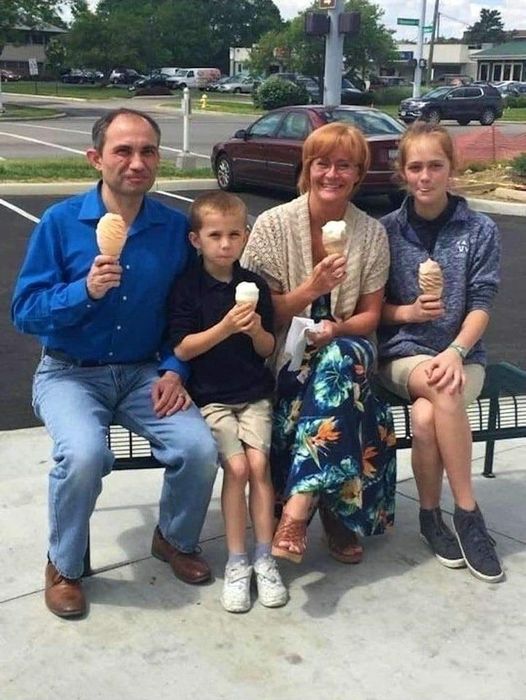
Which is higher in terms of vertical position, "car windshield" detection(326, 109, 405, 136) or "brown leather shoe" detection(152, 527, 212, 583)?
"car windshield" detection(326, 109, 405, 136)

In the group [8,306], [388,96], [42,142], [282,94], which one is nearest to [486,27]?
[388,96]

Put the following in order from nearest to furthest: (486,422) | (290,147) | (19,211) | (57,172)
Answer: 1. (486,422)
2. (19,211)
3. (290,147)
4. (57,172)

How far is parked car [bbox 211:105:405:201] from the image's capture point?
41.5 feet

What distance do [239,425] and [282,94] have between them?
35353 millimetres

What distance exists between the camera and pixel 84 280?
9.68ft

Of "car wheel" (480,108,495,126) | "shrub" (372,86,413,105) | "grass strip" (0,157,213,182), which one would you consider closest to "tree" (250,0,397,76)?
"shrub" (372,86,413,105)

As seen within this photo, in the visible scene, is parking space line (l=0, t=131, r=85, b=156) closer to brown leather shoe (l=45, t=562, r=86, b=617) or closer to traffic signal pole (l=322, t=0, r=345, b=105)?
traffic signal pole (l=322, t=0, r=345, b=105)

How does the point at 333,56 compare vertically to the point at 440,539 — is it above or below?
above

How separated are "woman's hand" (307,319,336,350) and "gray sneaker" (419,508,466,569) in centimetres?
82

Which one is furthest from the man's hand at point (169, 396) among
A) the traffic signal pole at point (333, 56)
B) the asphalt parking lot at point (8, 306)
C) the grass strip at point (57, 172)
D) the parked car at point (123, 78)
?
the parked car at point (123, 78)

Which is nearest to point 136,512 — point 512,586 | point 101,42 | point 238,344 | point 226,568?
point 226,568

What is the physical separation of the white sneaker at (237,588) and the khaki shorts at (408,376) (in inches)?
36.6

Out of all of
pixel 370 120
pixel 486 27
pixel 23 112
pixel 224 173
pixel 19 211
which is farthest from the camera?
pixel 486 27

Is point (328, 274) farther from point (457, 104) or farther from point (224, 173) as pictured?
point (457, 104)
